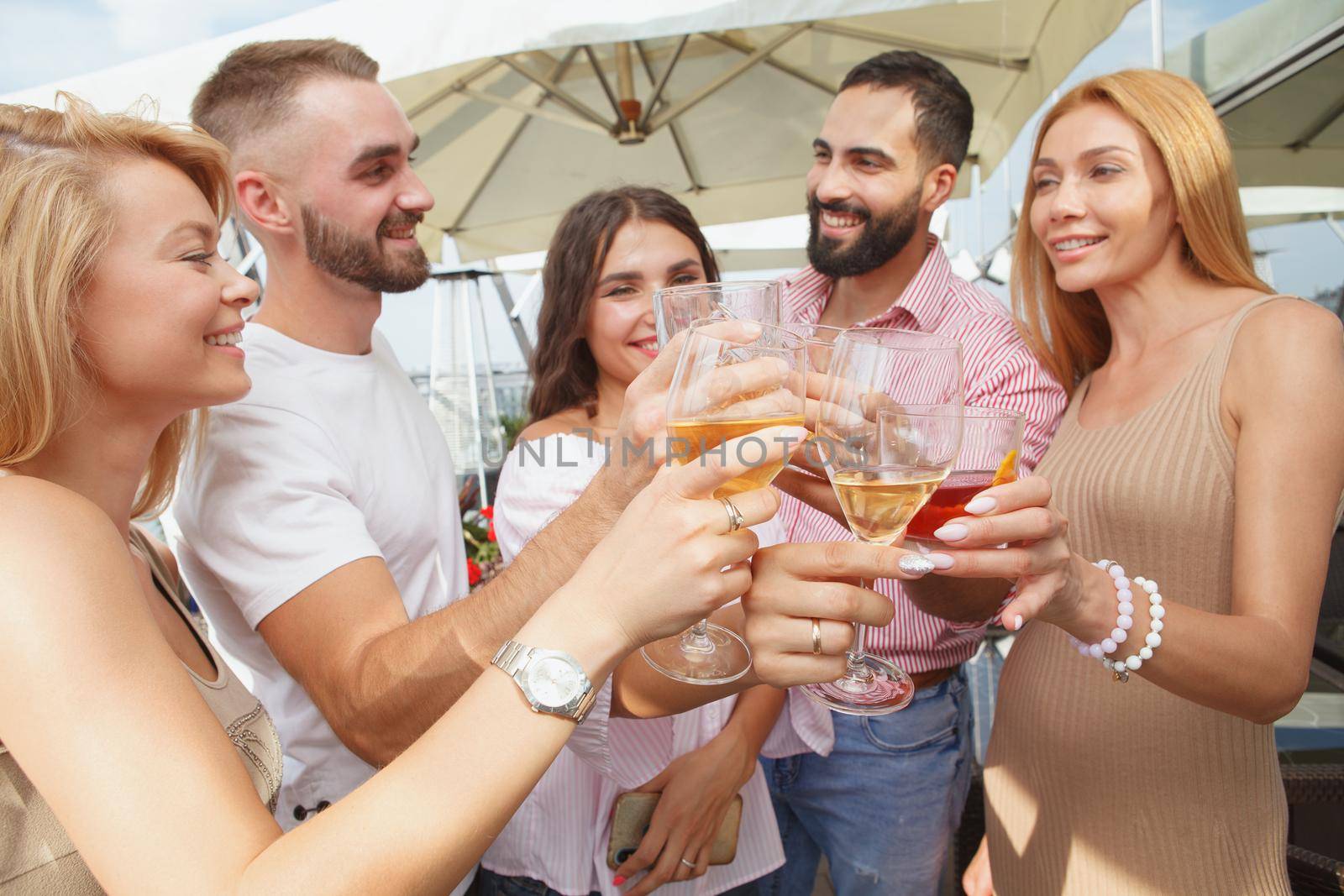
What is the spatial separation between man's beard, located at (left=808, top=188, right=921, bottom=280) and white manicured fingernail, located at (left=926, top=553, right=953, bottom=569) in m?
1.80

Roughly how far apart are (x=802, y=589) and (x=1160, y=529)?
1067mm

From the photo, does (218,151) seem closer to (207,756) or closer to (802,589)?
(207,756)

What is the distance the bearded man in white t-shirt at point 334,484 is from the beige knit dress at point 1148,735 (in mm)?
1072

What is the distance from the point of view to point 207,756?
2.96 feet

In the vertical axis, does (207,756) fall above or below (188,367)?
below

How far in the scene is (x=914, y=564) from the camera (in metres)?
1.09

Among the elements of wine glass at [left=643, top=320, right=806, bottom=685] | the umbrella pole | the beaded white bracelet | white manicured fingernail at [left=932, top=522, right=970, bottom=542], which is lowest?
the beaded white bracelet

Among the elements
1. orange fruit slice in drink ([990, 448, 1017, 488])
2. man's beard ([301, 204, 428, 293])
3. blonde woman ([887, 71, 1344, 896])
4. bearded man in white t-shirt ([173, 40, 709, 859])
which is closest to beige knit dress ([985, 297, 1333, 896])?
blonde woman ([887, 71, 1344, 896])

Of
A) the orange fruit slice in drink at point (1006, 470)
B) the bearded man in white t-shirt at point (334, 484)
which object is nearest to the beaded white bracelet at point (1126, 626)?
the orange fruit slice in drink at point (1006, 470)

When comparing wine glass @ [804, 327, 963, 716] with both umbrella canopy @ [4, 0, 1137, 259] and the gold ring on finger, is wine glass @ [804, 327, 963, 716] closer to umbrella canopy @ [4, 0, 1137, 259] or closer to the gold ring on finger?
the gold ring on finger

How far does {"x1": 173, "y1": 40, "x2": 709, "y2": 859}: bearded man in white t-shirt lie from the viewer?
132 centimetres

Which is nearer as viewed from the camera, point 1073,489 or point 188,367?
point 188,367

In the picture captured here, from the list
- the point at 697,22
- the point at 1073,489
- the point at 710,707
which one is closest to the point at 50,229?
the point at 710,707

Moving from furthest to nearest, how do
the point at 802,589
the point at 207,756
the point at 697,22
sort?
1. the point at 697,22
2. the point at 802,589
3. the point at 207,756
